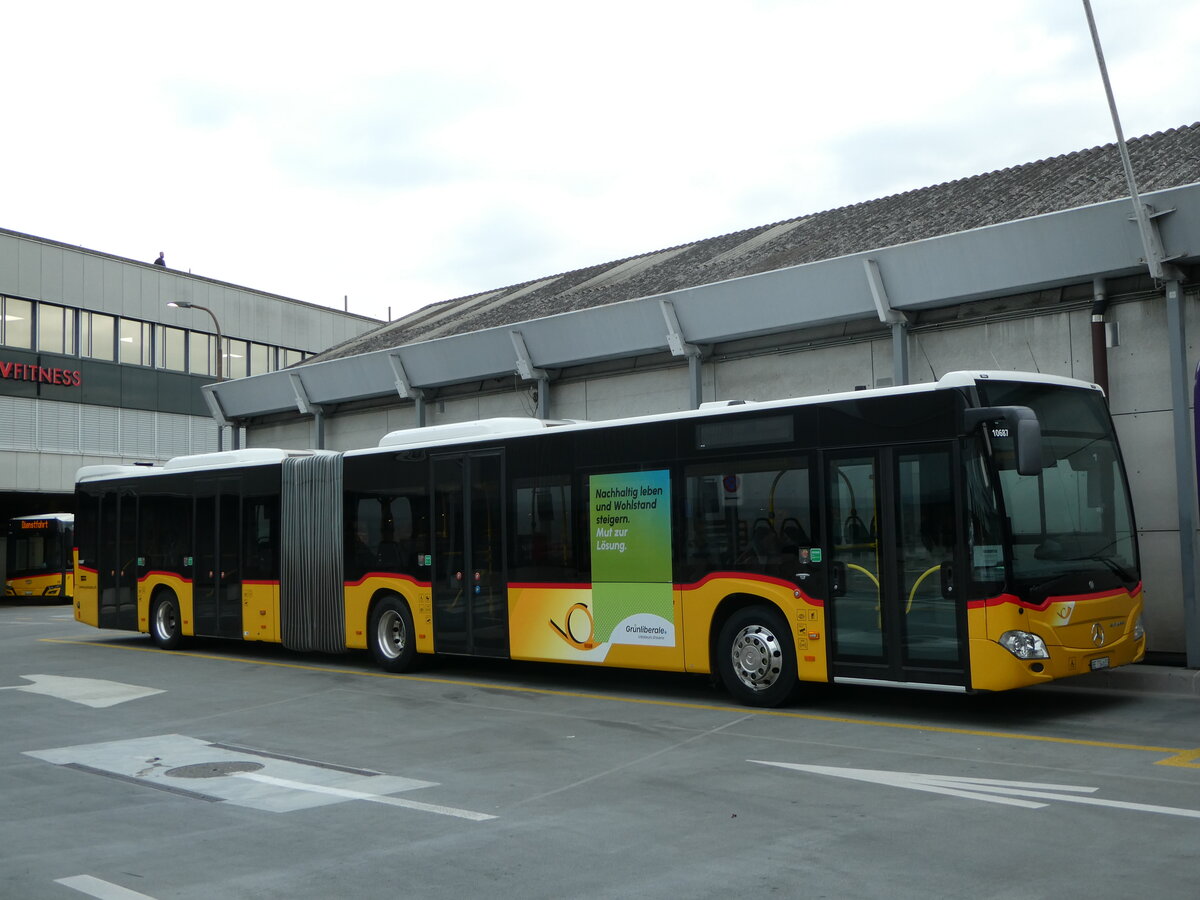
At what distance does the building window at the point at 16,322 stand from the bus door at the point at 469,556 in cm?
3250

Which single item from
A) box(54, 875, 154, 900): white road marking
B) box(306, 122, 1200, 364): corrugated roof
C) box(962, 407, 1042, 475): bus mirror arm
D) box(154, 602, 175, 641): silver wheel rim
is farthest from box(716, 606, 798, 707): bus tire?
box(154, 602, 175, 641): silver wheel rim

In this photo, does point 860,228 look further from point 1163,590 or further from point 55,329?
point 55,329

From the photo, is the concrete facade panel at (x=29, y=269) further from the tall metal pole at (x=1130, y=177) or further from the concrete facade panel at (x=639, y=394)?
the tall metal pole at (x=1130, y=177)

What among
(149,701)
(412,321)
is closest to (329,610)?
(149,701)

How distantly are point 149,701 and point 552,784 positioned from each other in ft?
22.8

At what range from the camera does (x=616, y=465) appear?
13.2 meters

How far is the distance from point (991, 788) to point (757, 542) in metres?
4.25

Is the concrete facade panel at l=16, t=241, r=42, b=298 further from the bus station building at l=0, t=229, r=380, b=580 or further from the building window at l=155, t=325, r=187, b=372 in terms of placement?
the building window at l=155, t=325, r=187, b=372

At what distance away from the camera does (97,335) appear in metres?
45.5

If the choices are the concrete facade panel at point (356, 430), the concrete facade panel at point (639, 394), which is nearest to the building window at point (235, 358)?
the concrete facade panel at point (356, 430)

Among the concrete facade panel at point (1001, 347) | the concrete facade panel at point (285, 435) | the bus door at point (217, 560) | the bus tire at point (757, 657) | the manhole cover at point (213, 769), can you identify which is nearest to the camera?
the manhole cover at point (213, 769)

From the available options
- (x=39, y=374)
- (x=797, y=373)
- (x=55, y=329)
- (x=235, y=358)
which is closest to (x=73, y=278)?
(x=55, y=329)

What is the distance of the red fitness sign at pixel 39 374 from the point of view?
137ft

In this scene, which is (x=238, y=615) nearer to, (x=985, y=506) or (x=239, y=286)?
(x=985, y=506)
